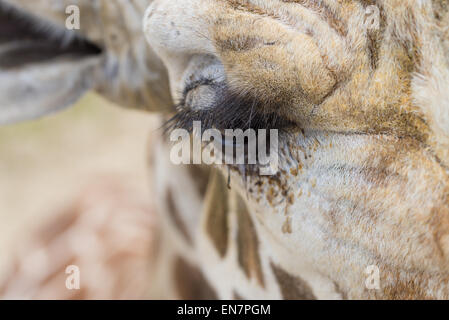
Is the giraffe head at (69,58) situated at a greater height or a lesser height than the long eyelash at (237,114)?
greater

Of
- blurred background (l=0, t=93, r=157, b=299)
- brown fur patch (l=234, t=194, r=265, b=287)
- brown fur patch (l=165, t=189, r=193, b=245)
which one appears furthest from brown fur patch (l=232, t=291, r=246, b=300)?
blurred background (l=0, t=93, r=157, b=299)

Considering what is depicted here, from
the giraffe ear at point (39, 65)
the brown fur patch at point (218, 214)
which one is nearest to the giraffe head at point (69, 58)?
the giraffe ear at point (39, 65)

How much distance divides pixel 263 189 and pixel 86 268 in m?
1.36

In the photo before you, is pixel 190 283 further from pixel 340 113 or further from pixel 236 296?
pixel 340 113

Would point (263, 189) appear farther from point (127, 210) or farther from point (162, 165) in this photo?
point (127, 210)

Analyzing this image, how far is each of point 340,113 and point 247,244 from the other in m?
0.34

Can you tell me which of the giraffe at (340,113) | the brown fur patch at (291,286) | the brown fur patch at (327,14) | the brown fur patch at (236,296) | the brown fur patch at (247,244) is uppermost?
the brown fur patch at (327,14)

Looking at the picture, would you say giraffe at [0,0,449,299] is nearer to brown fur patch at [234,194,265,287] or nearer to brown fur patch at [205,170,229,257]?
brown fur patch at [234,194,265,287]

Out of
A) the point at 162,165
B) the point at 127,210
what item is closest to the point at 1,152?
the point at 127,210

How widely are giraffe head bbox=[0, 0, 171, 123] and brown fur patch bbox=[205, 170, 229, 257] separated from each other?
0.63ft

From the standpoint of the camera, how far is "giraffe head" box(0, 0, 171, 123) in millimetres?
1045

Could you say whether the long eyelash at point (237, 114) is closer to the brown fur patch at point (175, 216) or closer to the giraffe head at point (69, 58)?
the giraffe head at point (69, 58)

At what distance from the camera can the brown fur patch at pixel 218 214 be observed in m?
1.03

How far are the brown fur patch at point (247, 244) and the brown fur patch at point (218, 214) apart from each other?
0.18ft
